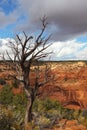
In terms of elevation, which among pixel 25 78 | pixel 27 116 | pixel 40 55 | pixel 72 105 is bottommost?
pixel 72 105

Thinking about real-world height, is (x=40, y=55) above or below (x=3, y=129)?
above

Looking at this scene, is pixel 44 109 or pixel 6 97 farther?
pixel 6 97

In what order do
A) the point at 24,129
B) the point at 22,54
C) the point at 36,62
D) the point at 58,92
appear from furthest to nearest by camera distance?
the point at 58,92, the point at 36,62, the point at 22,54, the point at 24,129

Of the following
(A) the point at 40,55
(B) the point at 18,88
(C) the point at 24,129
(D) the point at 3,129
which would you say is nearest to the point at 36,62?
(A) the point at 40,55

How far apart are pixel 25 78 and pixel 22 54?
1.63 m

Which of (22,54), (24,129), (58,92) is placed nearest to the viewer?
(24,129)

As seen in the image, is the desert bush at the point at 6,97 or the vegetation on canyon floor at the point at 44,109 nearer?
the vegetation on canyon floor at the point at 44,109

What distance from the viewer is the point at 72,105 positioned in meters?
44.4

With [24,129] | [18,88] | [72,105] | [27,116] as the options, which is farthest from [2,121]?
[18,88]

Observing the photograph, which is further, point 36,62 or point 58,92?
point 58,92

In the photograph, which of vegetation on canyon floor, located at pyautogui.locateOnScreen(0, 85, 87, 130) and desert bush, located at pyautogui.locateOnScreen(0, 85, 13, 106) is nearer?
vegetation on canyon floor, located at pyautogui.locateOnScreen(0, 85, 87, 130)

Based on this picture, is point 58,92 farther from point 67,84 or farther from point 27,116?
point 27,116

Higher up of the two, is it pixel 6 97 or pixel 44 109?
pixel 6 97

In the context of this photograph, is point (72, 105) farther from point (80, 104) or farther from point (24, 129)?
point (24, 129)
